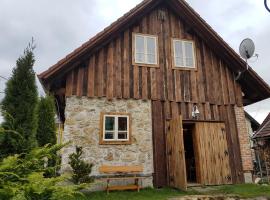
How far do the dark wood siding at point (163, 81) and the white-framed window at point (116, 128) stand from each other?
80 centimetres

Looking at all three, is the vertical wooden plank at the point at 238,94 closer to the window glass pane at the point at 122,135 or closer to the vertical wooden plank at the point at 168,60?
the vertical wooden plank at the point at 168,60

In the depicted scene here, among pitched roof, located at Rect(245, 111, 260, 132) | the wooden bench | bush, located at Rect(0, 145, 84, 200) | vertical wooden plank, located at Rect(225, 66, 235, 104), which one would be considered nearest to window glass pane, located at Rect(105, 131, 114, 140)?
the wooden bench

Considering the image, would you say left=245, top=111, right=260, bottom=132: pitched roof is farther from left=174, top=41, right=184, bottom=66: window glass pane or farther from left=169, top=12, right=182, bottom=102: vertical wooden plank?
left=169, top=12, right=182, bottom=102: vertical wooden plank

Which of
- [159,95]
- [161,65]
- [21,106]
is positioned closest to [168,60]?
[161,65]

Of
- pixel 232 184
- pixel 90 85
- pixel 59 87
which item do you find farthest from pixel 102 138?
pixel 232 184

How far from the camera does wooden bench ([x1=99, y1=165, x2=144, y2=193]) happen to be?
8812 millimetres

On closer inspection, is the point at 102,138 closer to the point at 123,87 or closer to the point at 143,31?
the point at 123,87

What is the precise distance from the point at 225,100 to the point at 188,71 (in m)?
2.02

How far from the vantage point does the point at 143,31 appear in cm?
1115

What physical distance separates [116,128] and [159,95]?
2.24 metres

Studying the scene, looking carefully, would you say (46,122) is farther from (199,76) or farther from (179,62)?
(199,76)

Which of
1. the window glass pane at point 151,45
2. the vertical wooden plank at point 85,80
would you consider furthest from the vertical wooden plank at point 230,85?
the vertical wooden plank at point 85,80

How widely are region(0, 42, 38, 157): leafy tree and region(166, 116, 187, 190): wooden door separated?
16.4 feet

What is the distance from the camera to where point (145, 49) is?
433 inches
